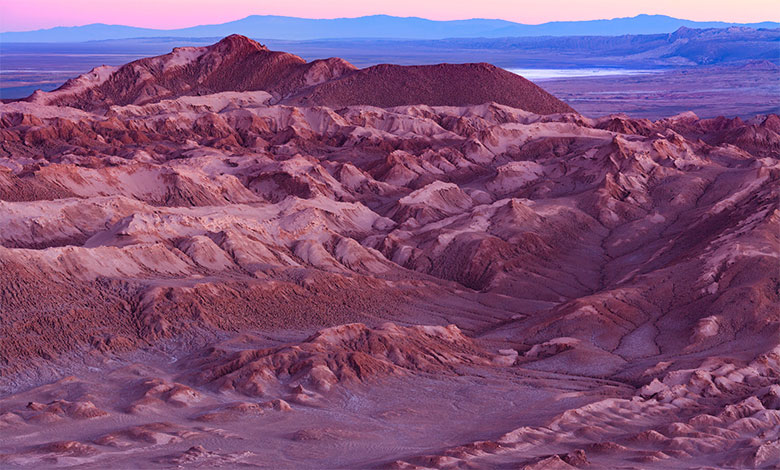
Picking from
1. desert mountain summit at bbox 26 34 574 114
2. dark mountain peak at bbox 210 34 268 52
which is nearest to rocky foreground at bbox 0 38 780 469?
desert mountain summit at bbox 26 34 574 114

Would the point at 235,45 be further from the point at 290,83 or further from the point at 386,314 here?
the point at 386,314

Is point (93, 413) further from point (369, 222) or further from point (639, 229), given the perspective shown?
point (639, 229)

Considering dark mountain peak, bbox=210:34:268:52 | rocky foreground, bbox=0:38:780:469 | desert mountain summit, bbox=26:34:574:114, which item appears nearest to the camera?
rocky foreground, bbox=0:38:780:469

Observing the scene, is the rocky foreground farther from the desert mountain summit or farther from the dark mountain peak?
the dark mountain peak

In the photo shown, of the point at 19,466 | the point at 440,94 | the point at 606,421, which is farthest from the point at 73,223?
the point at 440,94

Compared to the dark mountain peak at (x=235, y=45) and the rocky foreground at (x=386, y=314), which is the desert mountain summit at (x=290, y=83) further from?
the rocky foreground at (x=386, y=314)

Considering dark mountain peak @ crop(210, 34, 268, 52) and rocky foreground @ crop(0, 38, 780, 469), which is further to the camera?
dark mountain peak @ crop(210, 34, 268, 52)

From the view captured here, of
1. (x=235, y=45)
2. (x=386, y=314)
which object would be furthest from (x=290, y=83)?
(x=386, y=314)

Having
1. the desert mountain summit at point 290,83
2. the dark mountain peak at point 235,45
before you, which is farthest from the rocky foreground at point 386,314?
the dark mountain peak at point 235,45
